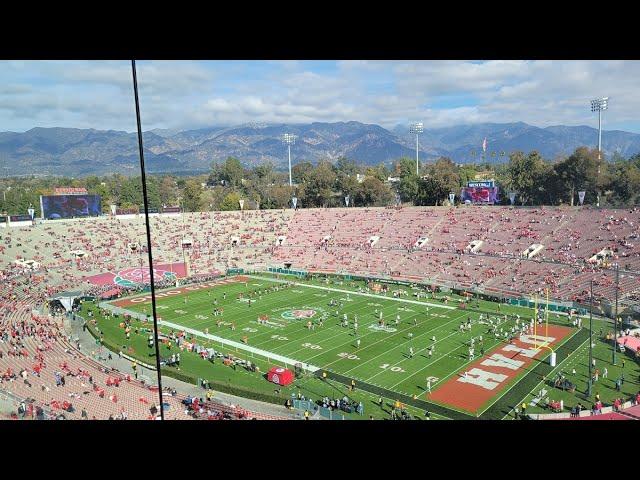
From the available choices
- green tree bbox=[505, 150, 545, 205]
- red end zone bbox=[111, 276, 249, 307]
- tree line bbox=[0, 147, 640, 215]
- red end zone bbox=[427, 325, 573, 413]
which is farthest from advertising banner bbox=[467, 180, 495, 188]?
red end zone bbox=[427, 325, 573, 413]

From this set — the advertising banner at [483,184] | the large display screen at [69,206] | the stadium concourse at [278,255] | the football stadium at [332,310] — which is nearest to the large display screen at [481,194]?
the football stadium at [332,310]

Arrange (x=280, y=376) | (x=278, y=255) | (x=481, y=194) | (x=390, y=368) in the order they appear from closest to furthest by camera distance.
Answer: (x=280, y=376) → (x=390, y=368) → (x=278, y=255) → (x=481, y=194)

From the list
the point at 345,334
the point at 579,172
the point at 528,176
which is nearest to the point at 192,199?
the point at 528,176

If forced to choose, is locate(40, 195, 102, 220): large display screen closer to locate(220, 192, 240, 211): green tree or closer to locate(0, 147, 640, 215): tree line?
locate(0, 147, 640, 215): tree line

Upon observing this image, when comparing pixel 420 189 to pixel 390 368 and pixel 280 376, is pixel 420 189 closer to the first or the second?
pixel 390 368

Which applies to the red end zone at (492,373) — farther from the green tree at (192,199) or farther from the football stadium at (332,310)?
the green tree at (192,199)
